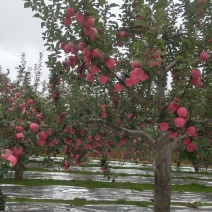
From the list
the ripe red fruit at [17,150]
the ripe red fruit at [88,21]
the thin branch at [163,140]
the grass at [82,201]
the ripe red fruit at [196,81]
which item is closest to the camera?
the ripe red fruit at [17,150]

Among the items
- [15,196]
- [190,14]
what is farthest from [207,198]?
[190,14]

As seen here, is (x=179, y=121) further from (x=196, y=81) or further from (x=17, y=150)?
(x=17, y=150)

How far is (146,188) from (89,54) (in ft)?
41.1

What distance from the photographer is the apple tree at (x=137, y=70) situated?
153 inches

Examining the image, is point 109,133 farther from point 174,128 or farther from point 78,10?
point 78,10

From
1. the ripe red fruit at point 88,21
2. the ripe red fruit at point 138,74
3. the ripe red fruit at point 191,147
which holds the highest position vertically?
the ripe red fruit at point 88,21

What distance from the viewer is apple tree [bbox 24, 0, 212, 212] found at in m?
3.90

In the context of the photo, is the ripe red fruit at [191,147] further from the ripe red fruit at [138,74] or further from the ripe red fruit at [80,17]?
the ripe red fruit at [80,17]

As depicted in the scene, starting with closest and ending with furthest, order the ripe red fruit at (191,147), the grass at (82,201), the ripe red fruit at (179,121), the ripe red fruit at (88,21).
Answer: the ripe red fruit at (88,21) → the ripe red fruit at (179,121) → the ripe red fruit at (191,147) → the grass at (82,201)

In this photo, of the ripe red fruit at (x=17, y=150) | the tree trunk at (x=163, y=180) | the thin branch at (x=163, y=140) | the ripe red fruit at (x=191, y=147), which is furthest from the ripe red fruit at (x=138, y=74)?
the tree trunk at (x=163, y=180)

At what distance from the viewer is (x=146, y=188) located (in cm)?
1566

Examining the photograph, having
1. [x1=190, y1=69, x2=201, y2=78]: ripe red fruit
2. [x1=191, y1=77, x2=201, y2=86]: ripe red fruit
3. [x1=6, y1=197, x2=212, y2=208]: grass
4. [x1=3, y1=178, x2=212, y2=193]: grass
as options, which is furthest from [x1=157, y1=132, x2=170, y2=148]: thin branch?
[x1=3, y1=178, x2=212, y2=193]: grass

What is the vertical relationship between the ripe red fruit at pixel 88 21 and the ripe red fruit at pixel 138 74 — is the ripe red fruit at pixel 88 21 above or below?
above

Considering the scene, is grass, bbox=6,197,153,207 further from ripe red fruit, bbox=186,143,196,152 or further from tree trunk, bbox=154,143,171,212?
ripe red fruit, bbox=186,143,196,152
